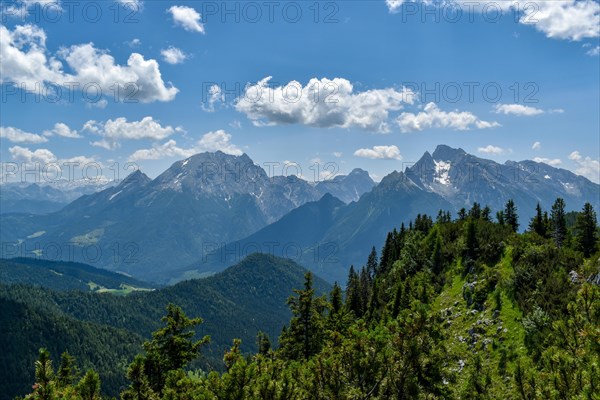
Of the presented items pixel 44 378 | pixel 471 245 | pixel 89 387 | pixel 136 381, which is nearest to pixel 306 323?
pixel 136 381

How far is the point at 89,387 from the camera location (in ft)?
69.1

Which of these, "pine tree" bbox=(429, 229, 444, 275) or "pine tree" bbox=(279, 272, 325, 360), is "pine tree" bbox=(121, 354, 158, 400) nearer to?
"pine tree" bbox=(279, 272, 325, 360)

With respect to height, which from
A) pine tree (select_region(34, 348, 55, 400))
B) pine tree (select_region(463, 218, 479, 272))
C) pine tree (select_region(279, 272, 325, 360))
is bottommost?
pine tree (select_region(279, 272, 325, 360))

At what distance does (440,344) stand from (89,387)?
17933 mm

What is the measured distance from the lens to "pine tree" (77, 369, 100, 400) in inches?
820

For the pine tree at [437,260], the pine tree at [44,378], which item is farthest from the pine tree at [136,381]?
the pine tree at [437,260]

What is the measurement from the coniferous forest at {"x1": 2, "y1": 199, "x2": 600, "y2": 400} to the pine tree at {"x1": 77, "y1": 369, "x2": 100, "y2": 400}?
6 cm

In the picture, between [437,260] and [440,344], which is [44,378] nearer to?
[440,344]

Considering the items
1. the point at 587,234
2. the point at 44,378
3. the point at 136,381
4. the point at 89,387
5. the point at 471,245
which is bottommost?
the point at 136,381

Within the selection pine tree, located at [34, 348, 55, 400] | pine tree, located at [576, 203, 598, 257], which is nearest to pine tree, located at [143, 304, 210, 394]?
pine tree, located at [34, 348, 55, 400]

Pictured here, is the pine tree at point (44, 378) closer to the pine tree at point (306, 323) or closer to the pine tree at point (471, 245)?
the pine tree at point (306, 323)

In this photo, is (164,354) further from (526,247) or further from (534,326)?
(526,247)

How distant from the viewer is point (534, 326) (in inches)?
1417

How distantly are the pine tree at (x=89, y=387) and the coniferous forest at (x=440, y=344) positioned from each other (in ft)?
0.20
